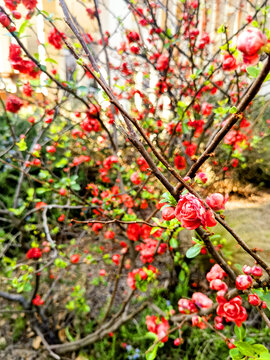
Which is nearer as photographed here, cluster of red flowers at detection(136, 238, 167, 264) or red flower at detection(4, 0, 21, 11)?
red flower at detection(4, 0, 21, 11)

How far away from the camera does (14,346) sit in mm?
2102

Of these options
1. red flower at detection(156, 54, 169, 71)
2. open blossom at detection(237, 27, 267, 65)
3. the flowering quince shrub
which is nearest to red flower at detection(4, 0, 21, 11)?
the flowering quince shrub

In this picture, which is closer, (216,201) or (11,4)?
(216,201)

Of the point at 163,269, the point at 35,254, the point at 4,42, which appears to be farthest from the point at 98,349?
the point at 4,42

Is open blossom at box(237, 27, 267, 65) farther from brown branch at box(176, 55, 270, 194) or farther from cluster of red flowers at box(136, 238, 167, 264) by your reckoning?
cluster of red flowers at box(136, 238, 167, 264)

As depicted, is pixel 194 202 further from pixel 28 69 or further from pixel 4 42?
pixel 4 42

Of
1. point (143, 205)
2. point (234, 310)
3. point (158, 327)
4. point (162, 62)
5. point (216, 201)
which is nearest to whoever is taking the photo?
point (216, 201)

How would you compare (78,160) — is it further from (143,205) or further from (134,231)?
(134,231)

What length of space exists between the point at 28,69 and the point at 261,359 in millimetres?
1733

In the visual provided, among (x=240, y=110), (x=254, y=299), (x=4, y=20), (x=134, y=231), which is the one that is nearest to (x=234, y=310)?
(x=254, y=299)

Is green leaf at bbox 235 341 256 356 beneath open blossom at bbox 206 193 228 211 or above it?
beneath

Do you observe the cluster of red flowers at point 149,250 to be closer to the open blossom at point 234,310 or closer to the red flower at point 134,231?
the red flower at point 134,231

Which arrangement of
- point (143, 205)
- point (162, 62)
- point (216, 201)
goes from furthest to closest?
point (143, 205)
point (162, 62)
point (216, 201)

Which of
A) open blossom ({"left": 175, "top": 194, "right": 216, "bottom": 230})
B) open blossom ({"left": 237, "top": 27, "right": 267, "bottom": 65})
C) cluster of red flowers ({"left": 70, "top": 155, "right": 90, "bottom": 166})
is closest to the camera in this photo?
open blossom ({"left": 237, "top": 27, "right": 267, "bottom": 65})
